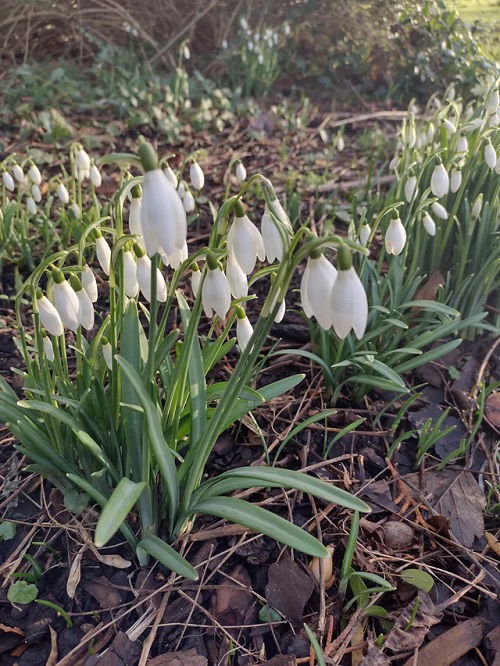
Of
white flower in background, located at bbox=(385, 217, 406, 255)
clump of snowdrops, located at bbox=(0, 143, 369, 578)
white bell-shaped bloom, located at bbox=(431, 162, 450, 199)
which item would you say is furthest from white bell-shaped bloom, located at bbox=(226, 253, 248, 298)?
white bell-shaped bloom, located at bbox=(431, 162, 450, 199)

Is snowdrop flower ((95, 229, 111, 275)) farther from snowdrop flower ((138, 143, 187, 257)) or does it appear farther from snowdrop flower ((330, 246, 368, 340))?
snowdrop flower ((330, 246, 368, 340))

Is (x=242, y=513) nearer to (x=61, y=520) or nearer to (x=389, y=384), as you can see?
(x=61, y=520)

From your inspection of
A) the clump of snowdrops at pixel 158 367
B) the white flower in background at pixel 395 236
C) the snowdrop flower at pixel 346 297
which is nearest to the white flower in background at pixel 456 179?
the white flower in background at pixel 395 236

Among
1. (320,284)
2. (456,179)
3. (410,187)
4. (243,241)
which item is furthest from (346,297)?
(456,179)

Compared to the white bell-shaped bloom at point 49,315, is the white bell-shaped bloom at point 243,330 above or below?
below

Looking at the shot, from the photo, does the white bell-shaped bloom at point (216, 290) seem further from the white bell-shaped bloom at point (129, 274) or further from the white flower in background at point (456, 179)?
the white flower in background at point (456, 179)

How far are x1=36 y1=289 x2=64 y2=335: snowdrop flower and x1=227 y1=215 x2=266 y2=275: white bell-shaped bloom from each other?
45 cm

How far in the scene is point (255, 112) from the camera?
495 cm

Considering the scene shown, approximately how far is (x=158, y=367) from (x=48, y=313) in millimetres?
324

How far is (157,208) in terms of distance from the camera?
1.08 metres

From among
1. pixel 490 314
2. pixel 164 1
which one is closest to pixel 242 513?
pixel 490 314

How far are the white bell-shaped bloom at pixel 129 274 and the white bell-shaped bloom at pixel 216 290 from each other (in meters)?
0.23

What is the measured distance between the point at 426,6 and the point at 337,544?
508 cm

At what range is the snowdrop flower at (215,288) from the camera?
1273mm
